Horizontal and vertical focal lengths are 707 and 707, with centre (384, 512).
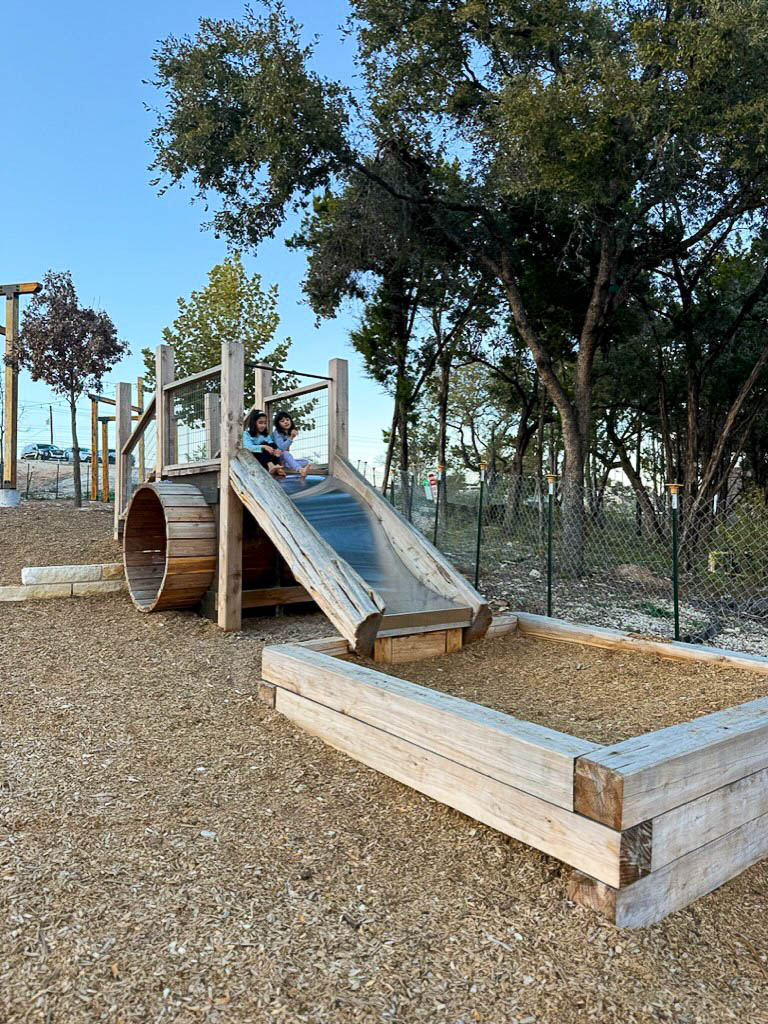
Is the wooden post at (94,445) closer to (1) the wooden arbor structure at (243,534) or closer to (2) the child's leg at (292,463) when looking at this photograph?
Answer: (1) the wooden arbor structure at (243,534)

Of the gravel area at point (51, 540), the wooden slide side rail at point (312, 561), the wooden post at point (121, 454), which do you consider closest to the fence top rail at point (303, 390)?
the wooden slide side rail at point (312, 561)

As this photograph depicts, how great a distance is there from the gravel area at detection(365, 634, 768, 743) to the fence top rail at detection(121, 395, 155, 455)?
4.36 meters

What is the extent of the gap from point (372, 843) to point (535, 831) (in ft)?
1.94

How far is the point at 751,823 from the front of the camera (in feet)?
8.05

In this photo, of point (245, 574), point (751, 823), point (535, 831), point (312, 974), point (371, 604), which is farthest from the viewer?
point (245, 574)

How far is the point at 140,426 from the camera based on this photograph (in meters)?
7.91

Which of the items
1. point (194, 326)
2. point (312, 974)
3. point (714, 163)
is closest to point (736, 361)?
point (714, 163)

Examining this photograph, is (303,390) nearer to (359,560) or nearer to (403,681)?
(359,560)

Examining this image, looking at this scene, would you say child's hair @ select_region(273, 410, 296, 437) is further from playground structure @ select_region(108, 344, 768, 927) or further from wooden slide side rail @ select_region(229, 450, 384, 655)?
wooden slide side rail @ select_region(229, 450, 384, 655)

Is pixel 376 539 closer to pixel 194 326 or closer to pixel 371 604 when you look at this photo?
pixel 371 604

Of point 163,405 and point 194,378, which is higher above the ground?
point 194,378

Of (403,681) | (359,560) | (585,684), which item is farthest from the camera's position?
(359,560)

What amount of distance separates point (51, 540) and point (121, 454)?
4.37 feet

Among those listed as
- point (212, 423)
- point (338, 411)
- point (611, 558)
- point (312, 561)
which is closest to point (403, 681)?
point (312, 561)
